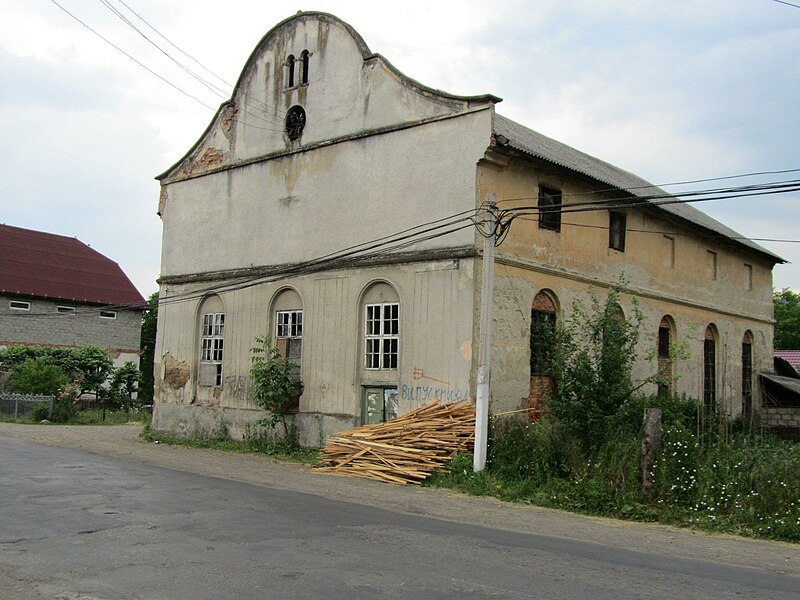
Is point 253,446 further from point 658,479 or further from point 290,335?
point 658,479

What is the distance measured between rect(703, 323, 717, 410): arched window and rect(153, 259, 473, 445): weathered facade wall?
12.9 meters

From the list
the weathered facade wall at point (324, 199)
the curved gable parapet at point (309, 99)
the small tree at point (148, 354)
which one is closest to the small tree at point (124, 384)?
the small tree at point (148, 354)

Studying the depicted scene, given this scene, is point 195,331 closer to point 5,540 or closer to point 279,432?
point 279,432

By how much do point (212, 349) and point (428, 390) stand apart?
900cm

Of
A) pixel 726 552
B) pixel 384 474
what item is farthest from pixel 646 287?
pixel 726 552

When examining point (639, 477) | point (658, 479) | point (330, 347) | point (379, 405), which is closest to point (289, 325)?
point (330, 347)

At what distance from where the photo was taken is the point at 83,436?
25609 millimetres

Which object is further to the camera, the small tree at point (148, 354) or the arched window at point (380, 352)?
the small tree at point (148, 354)

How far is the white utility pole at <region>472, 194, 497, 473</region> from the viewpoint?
15.9 m

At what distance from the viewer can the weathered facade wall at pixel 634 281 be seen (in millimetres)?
18562

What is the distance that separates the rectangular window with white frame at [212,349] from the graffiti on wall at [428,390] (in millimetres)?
7703

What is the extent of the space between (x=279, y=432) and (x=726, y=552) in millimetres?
13595

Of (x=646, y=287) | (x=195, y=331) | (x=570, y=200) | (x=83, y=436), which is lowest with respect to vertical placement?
(x=83, y=436)

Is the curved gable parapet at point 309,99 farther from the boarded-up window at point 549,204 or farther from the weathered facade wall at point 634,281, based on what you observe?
the boarded-up window at point 549,204
